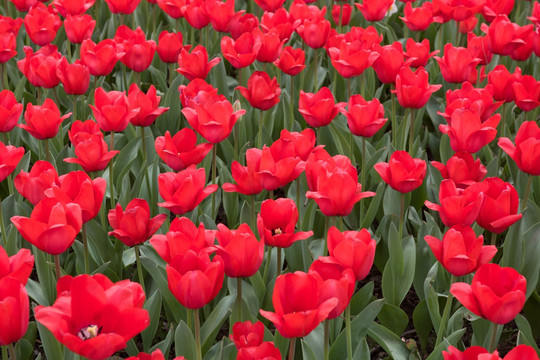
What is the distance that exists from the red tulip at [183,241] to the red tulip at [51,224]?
21 cm

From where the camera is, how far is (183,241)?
156 cm

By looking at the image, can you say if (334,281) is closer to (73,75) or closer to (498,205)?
(498,205)

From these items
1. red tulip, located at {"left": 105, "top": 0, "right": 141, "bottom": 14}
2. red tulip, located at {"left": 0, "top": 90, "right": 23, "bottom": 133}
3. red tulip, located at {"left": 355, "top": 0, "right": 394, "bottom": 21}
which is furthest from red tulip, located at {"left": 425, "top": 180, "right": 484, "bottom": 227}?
red tulip, located at {"left": 105, "top": 0, "right": 141, "bottom": 14}

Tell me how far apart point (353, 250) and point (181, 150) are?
2.67 ft

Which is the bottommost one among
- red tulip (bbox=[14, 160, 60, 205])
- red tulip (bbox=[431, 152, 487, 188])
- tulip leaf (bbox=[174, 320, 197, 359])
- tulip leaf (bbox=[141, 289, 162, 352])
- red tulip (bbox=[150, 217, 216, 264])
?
tulip leaf (bbox=[141, 289, 162, 352])

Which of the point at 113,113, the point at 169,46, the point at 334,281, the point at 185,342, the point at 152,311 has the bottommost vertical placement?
the point at 152,311

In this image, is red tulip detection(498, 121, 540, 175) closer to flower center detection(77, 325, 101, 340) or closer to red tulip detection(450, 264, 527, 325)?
red tulip detection(450, 264, 527, 325)

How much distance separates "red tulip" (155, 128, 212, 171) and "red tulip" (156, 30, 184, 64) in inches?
35.7

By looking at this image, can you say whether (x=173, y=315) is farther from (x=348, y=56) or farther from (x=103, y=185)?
(x=348, y=56)

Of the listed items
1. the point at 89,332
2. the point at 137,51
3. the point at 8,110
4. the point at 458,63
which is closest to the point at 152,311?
the point at 89,332

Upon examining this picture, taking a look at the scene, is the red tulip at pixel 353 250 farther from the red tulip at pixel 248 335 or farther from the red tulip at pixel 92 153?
the red tulip at pixel 92 153

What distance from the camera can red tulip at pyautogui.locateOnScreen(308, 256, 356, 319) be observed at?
144 centimetres

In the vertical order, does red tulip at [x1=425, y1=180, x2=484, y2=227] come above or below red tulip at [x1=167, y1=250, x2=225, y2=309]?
below

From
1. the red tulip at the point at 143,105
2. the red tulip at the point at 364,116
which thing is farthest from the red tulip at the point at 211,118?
the red tulip at the point at 364,116
